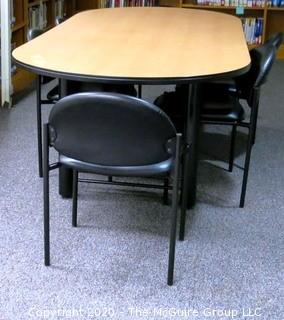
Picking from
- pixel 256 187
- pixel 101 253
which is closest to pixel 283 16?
pixel 256 187

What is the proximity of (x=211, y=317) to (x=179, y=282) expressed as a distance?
0.22 meters

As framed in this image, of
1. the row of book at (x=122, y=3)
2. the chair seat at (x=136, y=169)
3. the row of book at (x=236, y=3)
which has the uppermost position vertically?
the chair seat at (x=136, y=169)

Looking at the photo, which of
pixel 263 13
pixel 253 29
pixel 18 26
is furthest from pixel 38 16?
pixel 263 13

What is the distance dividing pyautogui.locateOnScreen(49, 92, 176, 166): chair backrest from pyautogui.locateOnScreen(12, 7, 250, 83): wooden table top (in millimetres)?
201

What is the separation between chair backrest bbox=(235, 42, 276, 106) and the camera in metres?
2.48

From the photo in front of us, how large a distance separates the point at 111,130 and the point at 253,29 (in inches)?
181

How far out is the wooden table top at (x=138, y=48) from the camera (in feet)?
6.66

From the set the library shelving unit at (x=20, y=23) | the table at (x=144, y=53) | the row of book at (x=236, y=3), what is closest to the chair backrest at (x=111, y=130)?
the table at (x=144, y=53)

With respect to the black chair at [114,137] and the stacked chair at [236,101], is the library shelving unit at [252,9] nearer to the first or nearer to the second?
the stacked chair at [236,101]

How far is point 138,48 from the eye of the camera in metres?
2.44

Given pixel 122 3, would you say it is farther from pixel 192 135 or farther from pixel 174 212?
pixel 174 212

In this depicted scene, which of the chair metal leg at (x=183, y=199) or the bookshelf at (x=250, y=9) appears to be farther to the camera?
the bookshelf at (x=250, y=9)

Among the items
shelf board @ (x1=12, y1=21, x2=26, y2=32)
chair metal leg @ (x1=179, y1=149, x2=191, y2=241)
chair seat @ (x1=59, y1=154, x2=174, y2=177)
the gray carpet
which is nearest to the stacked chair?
the gray carpet

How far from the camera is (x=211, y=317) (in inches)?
71.5
